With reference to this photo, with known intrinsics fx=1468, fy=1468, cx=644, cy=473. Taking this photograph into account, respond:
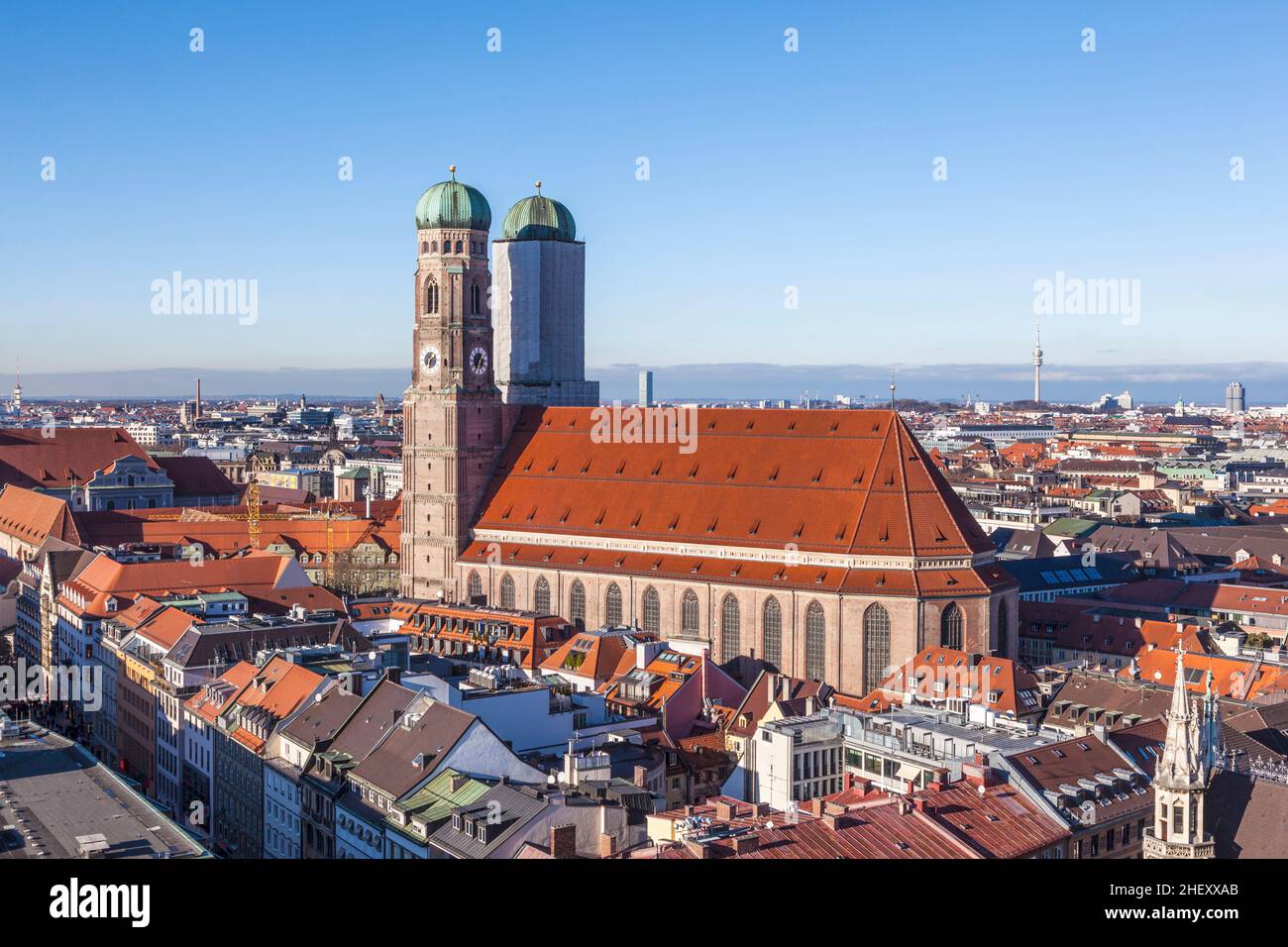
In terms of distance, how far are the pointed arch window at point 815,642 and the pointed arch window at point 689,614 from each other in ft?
25.1

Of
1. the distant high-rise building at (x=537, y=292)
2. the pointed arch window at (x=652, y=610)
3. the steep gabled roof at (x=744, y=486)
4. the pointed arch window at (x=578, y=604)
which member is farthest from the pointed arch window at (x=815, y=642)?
the distant high-rise building at (x=537, y=292)

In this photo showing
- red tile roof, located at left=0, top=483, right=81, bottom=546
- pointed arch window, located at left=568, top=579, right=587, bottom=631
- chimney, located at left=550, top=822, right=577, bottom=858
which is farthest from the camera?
red tile roof, located at left=0, top=483, right=81, bottom=546

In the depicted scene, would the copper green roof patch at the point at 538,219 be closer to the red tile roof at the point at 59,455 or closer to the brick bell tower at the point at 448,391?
the brick bell tower at the point at 448,391

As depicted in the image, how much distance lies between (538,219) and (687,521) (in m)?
53.6

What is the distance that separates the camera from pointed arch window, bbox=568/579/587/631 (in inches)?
3684

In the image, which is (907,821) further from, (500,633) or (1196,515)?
(1196,515)

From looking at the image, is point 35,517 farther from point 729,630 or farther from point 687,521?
point 729,630

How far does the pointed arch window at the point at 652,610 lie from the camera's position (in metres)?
90.4

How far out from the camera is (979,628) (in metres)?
82.2

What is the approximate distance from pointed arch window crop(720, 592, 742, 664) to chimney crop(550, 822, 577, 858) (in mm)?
44989

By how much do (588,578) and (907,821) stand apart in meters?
50.5

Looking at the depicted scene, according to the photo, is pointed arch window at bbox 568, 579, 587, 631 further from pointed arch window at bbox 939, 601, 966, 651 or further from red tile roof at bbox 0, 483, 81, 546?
red tile roof at bbox 0, 483, 81, 546

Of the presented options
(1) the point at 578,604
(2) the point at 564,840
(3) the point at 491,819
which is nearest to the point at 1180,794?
(2) the point at 564,840

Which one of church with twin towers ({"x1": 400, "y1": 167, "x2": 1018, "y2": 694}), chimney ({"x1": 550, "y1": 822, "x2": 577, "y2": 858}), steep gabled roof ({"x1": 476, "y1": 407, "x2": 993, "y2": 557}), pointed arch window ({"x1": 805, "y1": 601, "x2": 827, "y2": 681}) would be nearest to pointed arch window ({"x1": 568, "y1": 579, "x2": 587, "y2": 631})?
church with twin towers ({"x1": 400, "y1": 167, "x2": 1018, "y2": 694})
